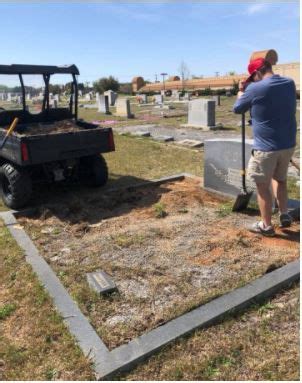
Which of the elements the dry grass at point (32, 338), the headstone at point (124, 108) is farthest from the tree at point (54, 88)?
the headstone at point (124, 108)

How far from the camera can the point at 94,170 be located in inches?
255

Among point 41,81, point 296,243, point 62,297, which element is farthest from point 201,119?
point 62,297

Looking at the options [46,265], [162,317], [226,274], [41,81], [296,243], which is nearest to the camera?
[162,317]

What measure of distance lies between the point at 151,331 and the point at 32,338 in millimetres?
925

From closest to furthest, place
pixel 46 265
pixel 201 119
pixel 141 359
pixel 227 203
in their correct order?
pixel 141 359 < pixel 46 265 < pixel 227 203 < pixel 201 119

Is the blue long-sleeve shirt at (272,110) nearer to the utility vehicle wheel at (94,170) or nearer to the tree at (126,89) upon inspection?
the utility vehicle wheel at (94,170)

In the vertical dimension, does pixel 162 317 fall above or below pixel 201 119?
below

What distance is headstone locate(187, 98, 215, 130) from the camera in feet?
46.9

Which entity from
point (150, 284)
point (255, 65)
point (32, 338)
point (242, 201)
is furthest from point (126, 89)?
point (32, 338)

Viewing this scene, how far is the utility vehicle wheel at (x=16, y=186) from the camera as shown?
18.1 feet

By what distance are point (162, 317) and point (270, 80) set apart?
8.24 feet

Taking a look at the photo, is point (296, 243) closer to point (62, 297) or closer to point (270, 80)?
point (270, 80)

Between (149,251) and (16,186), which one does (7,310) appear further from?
(16,186)

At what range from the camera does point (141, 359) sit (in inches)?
103
